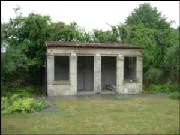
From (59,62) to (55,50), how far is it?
11.3 ft

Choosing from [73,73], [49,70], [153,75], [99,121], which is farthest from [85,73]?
[99,121]

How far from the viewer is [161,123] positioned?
9992 mm

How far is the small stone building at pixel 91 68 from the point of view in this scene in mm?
19188

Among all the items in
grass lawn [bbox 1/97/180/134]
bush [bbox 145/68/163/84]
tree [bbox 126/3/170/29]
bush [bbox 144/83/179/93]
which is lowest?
grass lawn [bbox 1/97/180/134]

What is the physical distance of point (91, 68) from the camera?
2322cm

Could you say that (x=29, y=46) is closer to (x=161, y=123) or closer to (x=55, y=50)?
(x=55, y=50)

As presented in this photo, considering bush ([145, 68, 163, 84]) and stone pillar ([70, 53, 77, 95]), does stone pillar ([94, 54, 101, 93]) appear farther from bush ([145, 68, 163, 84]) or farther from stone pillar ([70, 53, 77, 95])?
bush ([145, 68, 163, 84])

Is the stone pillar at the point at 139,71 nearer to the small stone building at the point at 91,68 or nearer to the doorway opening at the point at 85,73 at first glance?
the small stone building at the point at 91,68

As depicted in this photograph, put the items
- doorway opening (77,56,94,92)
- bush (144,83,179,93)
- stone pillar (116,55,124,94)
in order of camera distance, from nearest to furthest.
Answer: stone pillar (116,55,124,94)
bush (144,83,179,93)
doorway opening (77,56,94,92)

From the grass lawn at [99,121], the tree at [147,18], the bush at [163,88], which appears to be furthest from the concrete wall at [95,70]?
the tree at [147,18]

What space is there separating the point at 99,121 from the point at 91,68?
13.0 metres

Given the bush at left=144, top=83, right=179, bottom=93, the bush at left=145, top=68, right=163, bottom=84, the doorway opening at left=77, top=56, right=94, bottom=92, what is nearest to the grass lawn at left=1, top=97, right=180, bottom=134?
the bush at left=144, top=83, right=179, bottom=93

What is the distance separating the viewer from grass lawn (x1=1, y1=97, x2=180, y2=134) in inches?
353

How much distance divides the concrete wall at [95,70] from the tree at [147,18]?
20.7 m
